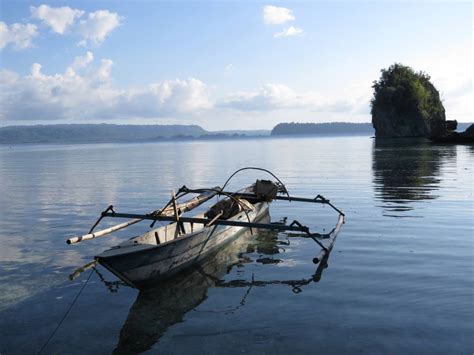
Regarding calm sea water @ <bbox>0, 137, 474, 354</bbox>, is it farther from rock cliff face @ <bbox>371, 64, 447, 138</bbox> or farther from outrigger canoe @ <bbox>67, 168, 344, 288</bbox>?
rock cliff face @ <bbox>371, 64, 447, 138</bbox>

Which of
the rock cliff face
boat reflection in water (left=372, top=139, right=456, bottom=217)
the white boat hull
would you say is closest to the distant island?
the rock cliff face

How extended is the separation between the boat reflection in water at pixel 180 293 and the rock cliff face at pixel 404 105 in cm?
12079

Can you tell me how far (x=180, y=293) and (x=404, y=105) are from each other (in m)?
128

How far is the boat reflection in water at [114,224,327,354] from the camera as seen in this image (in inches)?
331

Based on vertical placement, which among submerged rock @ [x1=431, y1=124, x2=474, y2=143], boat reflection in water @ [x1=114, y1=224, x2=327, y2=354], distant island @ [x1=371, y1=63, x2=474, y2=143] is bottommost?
boat reflection in water @ [x1=114, y1=224, x2=327, y2=354]

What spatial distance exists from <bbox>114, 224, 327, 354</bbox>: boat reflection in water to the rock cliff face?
121 metres

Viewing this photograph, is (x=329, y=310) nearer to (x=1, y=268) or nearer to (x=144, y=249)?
(x=144, y=249)

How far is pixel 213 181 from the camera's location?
36.0 meters

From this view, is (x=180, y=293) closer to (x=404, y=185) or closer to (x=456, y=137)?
(x=404, y=185)

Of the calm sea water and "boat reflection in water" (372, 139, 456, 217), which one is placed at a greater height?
"boat reflection in water" (372, 139, 456, 217)

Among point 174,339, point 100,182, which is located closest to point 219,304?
point 174,339

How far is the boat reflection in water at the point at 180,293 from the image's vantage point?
331 inches

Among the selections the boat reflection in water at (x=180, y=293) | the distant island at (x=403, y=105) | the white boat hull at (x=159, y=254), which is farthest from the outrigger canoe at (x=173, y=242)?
the distant island at (x=403, y=105)

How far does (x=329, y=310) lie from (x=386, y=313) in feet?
3.81
